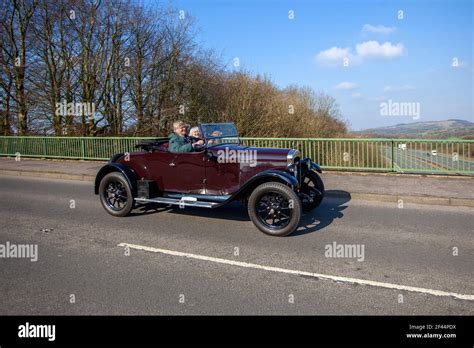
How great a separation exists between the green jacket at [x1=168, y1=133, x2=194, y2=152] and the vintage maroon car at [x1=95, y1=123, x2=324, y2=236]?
91 millimetres

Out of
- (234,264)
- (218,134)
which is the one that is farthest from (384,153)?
(234,264)

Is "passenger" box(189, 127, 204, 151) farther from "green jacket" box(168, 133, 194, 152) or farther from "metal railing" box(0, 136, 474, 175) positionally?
"metal railing" box(0, 136, 474, 175)

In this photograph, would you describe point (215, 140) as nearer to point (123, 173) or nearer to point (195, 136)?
point (195, 136)

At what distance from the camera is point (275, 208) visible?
5621 mm

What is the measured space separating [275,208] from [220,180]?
1.18m

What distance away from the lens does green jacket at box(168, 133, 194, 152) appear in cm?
647
